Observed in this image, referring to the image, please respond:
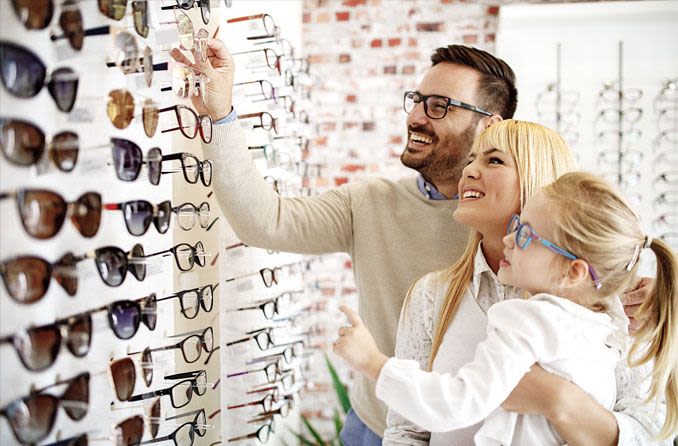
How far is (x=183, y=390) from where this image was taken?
155 centimetres

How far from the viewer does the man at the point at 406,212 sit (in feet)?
6.82

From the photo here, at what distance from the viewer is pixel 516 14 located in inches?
156

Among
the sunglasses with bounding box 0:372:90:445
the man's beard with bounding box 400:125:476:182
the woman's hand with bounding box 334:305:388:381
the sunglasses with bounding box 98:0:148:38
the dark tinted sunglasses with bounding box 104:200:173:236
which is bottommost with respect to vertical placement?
the woman's hand with bounding box 334:305:388:381

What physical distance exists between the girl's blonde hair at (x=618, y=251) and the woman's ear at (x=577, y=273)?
0.06 ft

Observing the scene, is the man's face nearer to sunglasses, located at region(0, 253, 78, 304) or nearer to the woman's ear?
the woman's ear

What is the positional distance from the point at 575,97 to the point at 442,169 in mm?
2358

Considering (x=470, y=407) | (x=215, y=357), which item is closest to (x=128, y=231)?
(x=470, y=407)

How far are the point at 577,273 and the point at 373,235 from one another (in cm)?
90

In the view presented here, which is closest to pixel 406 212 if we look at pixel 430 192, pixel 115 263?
pixel 430 192

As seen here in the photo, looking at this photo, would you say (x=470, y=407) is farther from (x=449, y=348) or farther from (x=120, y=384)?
(x=120, y=384)

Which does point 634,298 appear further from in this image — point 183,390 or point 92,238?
point 92,238

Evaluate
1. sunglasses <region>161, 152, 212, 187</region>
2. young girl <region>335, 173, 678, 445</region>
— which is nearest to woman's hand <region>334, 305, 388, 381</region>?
young girl <region>335, 173, 678, 445</region>

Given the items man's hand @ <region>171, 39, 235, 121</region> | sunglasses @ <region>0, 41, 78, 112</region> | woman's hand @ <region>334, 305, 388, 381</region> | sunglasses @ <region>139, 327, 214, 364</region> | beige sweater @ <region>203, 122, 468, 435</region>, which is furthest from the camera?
beige sweater @ <region>203, 122, 468, 435</region>

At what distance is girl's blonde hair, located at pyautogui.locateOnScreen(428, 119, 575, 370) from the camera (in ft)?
5.20
